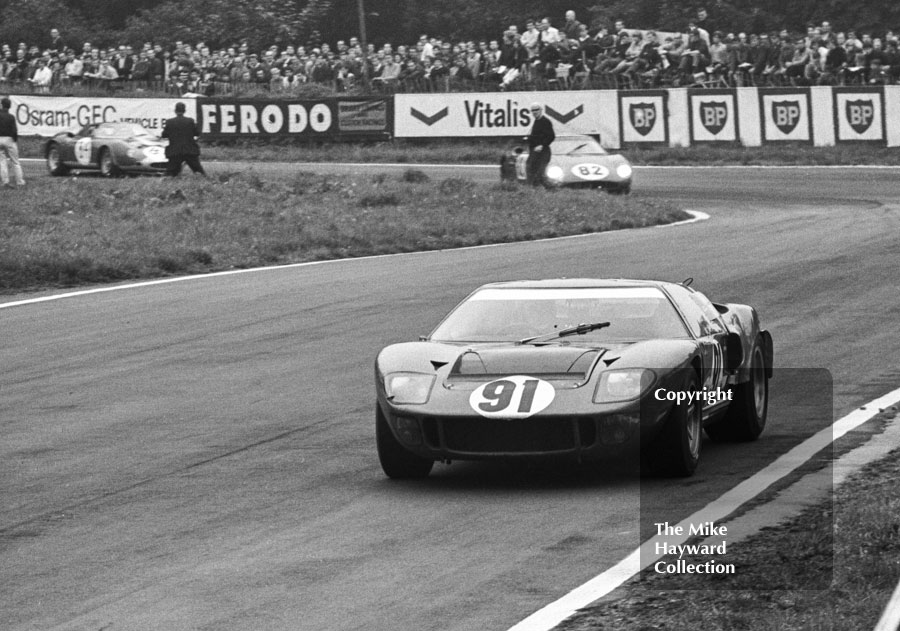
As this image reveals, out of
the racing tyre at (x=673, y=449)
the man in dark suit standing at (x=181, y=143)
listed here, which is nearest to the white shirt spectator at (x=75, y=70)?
the man in dark suit standing at (x=181, y=143)

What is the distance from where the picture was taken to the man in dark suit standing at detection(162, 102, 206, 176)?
2745cm

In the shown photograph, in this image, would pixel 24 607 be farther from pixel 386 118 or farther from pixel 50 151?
pixel 386 118

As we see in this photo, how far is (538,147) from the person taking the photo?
2792 centimetres

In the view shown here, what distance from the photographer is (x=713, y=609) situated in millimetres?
5172

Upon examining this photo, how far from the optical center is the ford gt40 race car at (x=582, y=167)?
2736 centimetres

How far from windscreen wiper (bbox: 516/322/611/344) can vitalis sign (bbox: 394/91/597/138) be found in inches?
1154

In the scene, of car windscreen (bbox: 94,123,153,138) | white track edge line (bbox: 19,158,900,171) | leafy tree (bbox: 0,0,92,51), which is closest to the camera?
car windscreen (bbox: 94,123,153,138)

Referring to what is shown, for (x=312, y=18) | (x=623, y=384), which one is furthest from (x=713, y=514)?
(x=312, y=18)

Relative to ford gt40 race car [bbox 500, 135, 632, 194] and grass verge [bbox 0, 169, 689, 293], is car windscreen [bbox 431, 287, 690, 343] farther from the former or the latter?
ford gt40 race car [bbox 500, 135, 632, 194]

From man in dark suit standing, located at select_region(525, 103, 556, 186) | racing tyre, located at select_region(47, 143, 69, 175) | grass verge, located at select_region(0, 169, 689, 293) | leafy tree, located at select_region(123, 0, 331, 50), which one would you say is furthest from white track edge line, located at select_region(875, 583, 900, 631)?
leafy tree, located at select_region(123, 0, 331, 50)

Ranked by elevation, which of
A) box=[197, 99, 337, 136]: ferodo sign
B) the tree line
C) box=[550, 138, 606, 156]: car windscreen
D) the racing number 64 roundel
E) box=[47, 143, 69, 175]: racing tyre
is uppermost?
the tree line

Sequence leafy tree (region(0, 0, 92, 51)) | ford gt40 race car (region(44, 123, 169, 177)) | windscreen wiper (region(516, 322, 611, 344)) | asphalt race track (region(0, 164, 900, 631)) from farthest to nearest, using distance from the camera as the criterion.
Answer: leafy tree (region(0, 0, 92, 51)) < ford gt40 race car (region(44, 123, 169, 177)) < windscreen wiper (region(516, 322, 611, 344)) < asphalt race track (region(0, 164, 900, 631))

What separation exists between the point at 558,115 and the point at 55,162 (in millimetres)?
11717

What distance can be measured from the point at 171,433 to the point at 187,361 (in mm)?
2780
